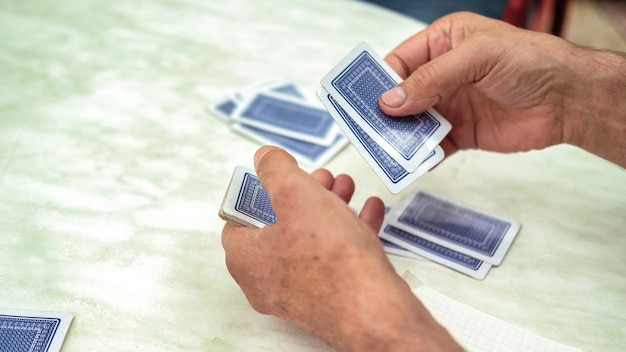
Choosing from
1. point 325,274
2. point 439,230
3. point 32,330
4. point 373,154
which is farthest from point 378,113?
point 32,330

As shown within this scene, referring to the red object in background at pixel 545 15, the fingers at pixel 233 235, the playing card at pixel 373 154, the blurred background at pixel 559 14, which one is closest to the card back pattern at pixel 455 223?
the playing card at pixel 373 154

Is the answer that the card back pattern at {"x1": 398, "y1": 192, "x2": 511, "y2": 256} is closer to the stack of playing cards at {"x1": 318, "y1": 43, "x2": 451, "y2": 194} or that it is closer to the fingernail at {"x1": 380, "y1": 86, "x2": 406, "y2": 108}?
the stack of playing cards at {"x1": 318, "y1": 43, "x2": 451, "y2": 194}

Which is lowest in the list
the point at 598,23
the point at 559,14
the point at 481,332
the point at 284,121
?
the point at 559,14

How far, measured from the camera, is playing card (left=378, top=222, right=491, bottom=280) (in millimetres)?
1753

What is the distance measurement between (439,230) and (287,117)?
76cm

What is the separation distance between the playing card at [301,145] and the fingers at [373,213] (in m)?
0.44

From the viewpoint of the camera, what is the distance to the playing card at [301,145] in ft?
7.09

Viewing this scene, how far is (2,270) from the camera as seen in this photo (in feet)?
5.14

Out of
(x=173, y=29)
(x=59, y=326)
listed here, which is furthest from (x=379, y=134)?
(x=173, y=29)

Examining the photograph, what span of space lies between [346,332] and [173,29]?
2.01m

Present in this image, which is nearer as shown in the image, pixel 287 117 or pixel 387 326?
pixel 387 326

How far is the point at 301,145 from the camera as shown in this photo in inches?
87.8

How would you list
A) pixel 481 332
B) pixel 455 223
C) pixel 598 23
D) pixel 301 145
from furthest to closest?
pixel 598 23 < pixel 301 145 < pixel 455 223 < pixel 481 332

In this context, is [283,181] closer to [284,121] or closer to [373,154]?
[373,154]
